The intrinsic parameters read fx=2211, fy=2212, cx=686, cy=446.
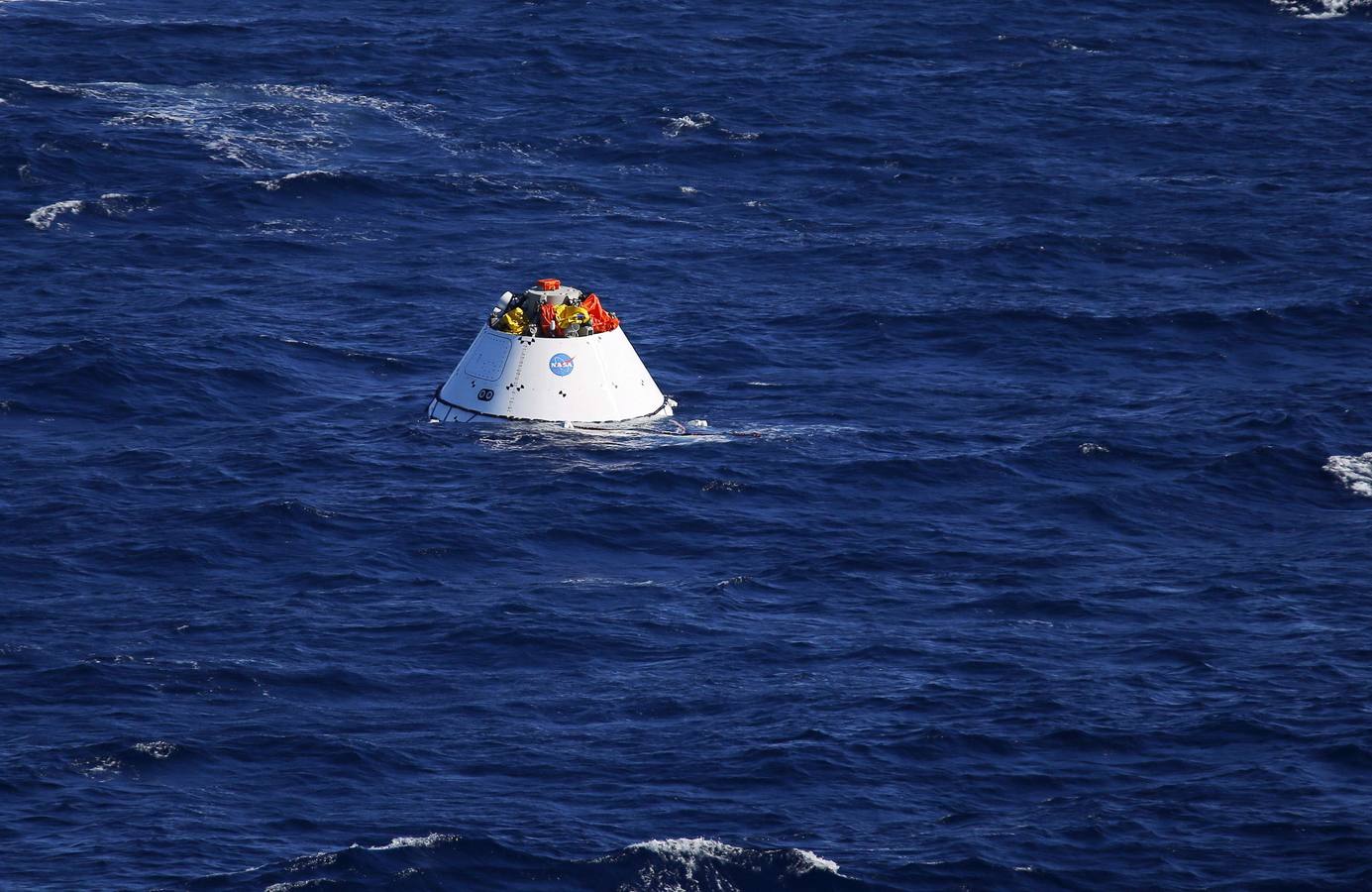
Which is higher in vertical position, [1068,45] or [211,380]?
[1068,45]

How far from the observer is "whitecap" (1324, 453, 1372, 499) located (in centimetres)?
7956

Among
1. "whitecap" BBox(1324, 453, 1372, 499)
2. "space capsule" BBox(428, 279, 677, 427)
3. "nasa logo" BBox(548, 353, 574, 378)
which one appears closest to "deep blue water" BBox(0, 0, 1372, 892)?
"whitecap" BBox(1324, 453, 1372, 499)

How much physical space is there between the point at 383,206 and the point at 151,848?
60688 millimetres

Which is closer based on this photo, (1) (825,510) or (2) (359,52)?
(1) (825,510)

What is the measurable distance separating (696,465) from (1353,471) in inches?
944

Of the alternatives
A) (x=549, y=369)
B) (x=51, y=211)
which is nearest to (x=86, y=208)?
(x=51, y=211)

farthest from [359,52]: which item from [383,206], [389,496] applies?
[389,496]

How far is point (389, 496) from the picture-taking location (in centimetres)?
7731

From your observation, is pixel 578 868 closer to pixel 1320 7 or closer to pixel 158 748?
pixel 158 748

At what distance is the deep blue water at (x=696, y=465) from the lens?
186ft

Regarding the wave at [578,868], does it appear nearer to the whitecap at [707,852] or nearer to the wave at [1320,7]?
the whitecap at [707,852]

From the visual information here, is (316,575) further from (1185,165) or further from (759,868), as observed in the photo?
(1185,165)

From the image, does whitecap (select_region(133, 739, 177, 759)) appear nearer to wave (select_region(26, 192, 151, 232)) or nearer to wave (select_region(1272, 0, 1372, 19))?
wave (select_region(26, 192, 151, 232))

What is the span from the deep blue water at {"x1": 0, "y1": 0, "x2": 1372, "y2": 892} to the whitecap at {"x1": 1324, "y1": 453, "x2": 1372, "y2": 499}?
37cm
